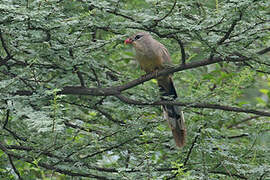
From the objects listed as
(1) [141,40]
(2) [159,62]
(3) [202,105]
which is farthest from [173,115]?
(1) [141,40]

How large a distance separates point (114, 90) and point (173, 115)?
897 millimetres

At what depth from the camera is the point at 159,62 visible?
195 inches

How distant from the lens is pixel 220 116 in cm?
438

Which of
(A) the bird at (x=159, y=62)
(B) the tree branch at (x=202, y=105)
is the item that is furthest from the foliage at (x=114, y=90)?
(A) the bird at (x=159, y=62)

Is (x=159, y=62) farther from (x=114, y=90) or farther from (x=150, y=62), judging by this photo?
(x=114, y=90)

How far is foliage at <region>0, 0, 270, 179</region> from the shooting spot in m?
3.26

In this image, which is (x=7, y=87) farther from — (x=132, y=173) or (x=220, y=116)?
(x=220, y=116)

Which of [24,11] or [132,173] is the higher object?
[24,11]

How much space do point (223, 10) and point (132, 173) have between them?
4.49 ft

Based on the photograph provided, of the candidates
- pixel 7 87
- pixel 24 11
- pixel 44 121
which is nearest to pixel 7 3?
pixel 24 11

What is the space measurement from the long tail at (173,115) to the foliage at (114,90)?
9 cm

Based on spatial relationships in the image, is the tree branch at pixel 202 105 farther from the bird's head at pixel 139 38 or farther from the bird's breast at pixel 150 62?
the bird's head at pixel 139 38

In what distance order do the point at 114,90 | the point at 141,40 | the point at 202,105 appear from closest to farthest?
the point at 202,105, the point at 114,90, the point at 141,40

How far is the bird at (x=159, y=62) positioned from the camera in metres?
4.75
